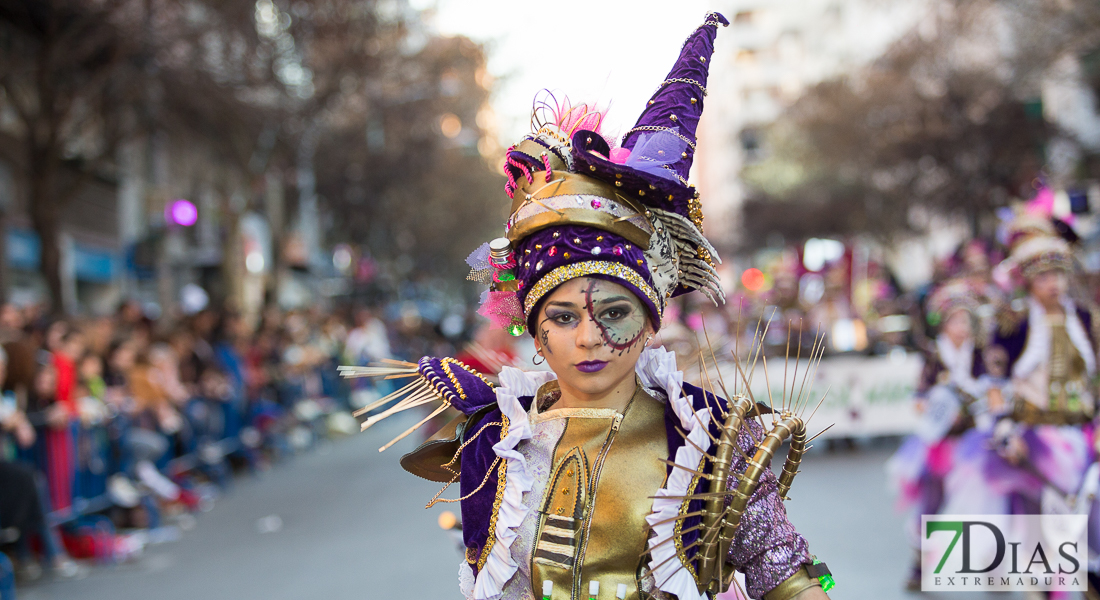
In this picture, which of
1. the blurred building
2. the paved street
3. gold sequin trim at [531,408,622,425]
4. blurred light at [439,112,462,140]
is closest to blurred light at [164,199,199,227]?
the paved street

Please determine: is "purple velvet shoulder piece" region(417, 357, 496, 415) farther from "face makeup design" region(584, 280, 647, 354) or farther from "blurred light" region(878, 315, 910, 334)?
"blurred light" region(878, 315, 910, 334)

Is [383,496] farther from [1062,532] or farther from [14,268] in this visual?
[14,268]

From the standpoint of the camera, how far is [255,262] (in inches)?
1184

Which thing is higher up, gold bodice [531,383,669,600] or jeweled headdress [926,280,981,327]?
jeweled headdress [926,280,981,327]

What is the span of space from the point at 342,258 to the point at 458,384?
3621 cm

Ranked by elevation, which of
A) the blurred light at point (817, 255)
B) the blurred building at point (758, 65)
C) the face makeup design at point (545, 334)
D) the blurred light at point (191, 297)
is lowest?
the face makeup design at point (545, 334)

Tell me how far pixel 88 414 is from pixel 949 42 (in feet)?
71.4

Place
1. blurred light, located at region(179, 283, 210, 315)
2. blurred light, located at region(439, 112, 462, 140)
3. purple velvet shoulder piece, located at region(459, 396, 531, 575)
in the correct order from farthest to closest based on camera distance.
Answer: blurred light, located at region(439, 112, 462, 140)
blurred light, located at region(179, 283, 210, 315)
purple velvet shoulder piece, located at region(459, 396, 531, 575)

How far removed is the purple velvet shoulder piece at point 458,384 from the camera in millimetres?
2465

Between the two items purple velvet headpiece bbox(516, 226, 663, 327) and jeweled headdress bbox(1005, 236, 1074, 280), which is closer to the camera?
purple velvet headpiece bbox(516, 226, 663, 327)

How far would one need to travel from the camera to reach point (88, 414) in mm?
7578

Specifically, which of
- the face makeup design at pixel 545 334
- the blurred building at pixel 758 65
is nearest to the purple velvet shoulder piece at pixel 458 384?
→ the face makeup design at pixel 545 334

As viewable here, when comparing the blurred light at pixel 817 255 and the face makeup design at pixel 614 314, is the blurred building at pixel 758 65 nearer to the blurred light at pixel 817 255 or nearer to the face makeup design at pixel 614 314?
the blurred light at pixel 817 255

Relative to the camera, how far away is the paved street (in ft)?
20.7
